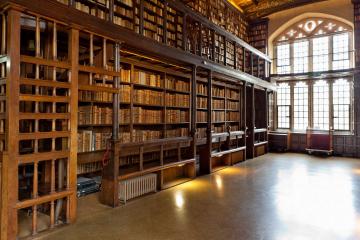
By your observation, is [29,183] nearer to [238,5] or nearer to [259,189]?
[259,189]

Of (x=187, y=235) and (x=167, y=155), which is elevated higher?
(x=167, y=155)

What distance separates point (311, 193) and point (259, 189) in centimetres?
88

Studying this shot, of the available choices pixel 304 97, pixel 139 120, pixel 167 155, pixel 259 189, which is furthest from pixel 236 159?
pixel 304 97

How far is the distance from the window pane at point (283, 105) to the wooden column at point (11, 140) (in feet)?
33.4

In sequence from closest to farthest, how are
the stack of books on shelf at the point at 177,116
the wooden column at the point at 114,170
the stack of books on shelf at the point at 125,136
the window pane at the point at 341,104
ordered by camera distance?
the wooden column at the point at 114,170 → the stack of books on shelf at the point at 125,136 → the stack of books on shelf at the point at 177,116 → the window pane at the point at 341,104

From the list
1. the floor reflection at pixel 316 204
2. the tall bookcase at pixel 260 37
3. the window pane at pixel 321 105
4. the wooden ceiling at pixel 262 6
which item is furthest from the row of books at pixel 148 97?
the window pane at pixel 321 105

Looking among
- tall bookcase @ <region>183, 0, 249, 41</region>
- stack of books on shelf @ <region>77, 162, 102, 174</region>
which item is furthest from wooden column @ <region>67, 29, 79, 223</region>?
tall bookcase @ <region>183, 0, 249, 41</region>

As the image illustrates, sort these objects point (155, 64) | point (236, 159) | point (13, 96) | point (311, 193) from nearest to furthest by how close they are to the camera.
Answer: point (13, 96) < point (311, 193) < point (155, 64) < point (236, 159)

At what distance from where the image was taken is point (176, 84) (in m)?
6.20

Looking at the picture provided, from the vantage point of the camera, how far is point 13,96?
2.71m

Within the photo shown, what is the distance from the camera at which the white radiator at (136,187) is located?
404cm

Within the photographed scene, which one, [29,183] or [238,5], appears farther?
[238,5]

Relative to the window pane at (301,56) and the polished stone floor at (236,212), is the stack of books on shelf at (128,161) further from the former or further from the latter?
the window pane at (301,56)

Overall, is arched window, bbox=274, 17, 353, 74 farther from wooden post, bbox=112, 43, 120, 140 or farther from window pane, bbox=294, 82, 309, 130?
wooden post, bbox=112, 43, 120, 140
